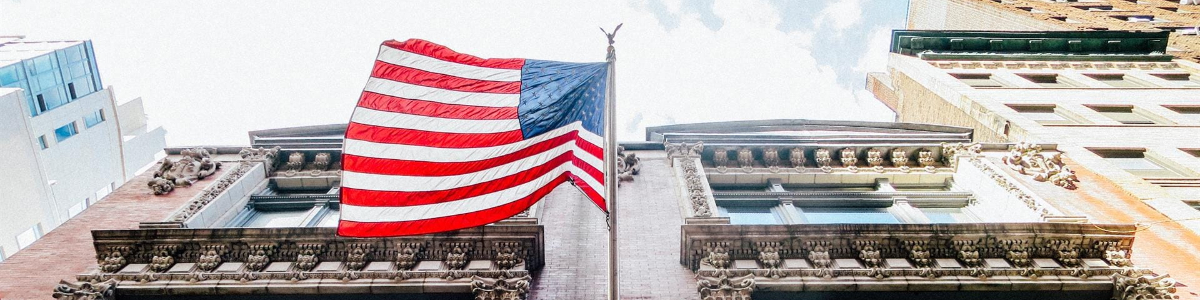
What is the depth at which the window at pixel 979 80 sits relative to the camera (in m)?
29.2

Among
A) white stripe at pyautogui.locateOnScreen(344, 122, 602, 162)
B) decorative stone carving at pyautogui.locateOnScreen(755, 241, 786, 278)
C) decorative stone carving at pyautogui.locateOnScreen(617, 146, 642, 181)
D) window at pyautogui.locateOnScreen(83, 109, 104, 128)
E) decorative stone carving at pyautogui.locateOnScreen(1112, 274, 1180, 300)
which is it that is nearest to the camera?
white stripe at pyautogui.locateOnScreen(344, 122, 602, 162)

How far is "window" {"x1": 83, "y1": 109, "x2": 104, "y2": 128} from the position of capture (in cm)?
Answer: 4494

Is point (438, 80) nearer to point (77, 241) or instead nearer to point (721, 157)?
point (721, 157)

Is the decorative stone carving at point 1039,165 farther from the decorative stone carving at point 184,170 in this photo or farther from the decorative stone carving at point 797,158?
the decorative stone carving at point 184,170

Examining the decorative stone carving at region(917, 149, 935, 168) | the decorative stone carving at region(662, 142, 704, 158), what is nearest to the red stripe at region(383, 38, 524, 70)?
the decorative stone carving at region(662, 142, 704, 158)

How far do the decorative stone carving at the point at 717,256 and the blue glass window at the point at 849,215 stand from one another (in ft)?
13.9

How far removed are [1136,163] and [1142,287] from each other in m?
12.7

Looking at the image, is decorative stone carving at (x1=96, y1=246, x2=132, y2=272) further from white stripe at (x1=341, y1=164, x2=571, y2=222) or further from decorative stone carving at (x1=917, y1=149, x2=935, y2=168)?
decorative stone carving at (x1=917, y1=149, x2=935, y2=168)

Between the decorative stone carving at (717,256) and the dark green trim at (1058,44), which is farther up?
the dark green trim at (1058,44)

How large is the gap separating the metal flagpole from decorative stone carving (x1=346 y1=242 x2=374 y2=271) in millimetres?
5928

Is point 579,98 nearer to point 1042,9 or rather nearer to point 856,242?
point 856,242

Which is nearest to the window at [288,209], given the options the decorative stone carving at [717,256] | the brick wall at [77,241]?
the brick wall at [77,241]

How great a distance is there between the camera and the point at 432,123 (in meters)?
9.11

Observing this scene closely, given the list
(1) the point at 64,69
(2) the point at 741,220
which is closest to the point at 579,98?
(2) the point at 741,220
